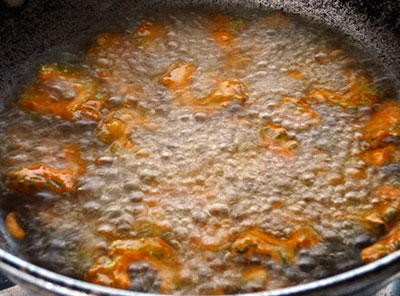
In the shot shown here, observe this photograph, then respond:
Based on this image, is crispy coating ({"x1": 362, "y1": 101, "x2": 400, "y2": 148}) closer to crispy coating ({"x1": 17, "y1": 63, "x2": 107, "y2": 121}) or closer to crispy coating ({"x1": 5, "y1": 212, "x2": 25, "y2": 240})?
crispy coating ({"x1": 17, "y1": 63, "x2": 107, "y2": 121})

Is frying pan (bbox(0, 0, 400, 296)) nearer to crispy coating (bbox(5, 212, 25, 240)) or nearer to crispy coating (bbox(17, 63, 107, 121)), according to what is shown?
crispy coating (bbox(17, 63, 107, 121))

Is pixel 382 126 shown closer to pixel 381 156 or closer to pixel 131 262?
pixel 381 156

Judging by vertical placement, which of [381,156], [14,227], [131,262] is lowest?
[14,227]

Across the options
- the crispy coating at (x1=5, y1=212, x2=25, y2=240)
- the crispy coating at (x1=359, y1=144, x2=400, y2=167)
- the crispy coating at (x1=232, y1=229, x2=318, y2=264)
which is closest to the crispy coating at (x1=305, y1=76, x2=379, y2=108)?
the crispy coating at (x1=359, y1=144, x2=400, y2=167)

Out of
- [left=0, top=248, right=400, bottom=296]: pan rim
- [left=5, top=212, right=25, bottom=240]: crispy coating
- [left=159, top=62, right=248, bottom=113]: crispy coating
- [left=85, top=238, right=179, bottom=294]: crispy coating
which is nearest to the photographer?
[left=0, top=248, right=400, bottom=296]: pan rim

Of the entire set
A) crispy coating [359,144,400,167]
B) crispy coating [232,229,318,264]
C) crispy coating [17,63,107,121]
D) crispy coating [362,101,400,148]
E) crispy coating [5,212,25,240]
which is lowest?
crispy coating [5,212,25,240]

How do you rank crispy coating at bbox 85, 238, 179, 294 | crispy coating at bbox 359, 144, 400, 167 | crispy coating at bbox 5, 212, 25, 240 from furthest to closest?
crispy coating at bbox 359, 144, 400, 167 < crispy coating at bbox 5, 212, 25, 240 < crispy coating at bbox 85, 238, 179, 294

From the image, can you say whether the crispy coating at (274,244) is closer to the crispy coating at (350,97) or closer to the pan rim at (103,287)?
the pan rim at (103,287)

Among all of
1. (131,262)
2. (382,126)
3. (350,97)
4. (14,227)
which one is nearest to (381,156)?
(382,126)

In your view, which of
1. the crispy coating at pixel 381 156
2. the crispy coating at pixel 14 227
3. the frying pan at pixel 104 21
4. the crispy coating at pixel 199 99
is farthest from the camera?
the frying pan at pixel 104 21

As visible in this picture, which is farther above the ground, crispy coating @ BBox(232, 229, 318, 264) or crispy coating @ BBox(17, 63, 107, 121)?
crispy coating @ BBox(232, 229, 318, 264)

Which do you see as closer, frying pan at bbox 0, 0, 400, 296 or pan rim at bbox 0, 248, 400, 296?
pan rim at bbox 0, 248, 400, 296

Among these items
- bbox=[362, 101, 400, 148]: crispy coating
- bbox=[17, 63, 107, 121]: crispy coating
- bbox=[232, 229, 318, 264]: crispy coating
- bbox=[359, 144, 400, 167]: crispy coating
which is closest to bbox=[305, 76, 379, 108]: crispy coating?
bbox=[362, 101, 400, 148]: crispy coating

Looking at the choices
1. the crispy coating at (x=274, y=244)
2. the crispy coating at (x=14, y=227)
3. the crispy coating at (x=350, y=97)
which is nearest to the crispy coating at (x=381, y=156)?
the crispy coating at (x=350, y=97)
